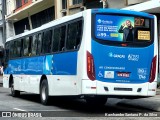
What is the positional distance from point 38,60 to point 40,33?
1.12 metres

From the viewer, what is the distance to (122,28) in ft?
47.0

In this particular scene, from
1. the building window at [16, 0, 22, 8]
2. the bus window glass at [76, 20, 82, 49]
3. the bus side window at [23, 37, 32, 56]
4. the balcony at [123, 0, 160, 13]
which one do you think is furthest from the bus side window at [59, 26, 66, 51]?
the building window at [16, 0, 22, 8]

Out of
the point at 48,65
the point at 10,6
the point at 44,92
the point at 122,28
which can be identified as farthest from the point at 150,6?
the point at 10,6

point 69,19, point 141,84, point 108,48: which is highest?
point 69,19

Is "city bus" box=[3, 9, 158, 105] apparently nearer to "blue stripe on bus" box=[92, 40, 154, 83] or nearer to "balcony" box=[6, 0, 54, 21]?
"blue stripe on bus" box=[92, 40, 154, 83]

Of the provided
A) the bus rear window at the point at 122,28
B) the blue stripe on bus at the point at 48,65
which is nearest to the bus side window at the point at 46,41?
the blue stripe on bus at the point at 48,65

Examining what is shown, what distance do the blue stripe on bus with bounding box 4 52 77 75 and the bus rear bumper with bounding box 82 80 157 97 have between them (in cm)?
86

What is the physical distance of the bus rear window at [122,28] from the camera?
1414 centimetres

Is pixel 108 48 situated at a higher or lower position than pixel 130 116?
higher

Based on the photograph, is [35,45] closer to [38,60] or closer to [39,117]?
[38,60]

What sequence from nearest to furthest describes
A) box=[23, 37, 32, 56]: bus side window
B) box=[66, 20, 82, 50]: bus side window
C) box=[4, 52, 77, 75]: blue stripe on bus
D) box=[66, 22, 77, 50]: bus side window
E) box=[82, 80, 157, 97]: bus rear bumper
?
box=[82, 80, 157, 97]: bus rear bumper
box=[66, 20, 82, 50]: bus side window
box=[66, 22, 77, 50]: bus side window
box=[4, 52, 77, 75]: blue stripe on bus
box=[23, 37, 32, 56]: bus side window

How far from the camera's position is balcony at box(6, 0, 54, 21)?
43.9m

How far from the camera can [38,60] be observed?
18484 mm

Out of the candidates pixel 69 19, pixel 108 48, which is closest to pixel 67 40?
pixel 69 19
